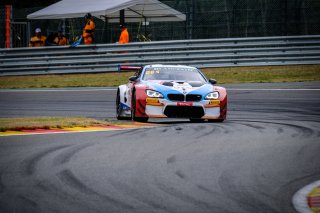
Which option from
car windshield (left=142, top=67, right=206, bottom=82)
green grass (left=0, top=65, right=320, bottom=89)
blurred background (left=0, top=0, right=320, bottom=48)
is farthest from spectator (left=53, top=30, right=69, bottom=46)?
car windshield (left=142, top=67, right=206, bottom=82)

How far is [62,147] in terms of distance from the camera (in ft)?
30.1

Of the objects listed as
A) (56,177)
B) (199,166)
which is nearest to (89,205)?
(56,177)

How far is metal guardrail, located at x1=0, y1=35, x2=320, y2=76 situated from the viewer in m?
23.5

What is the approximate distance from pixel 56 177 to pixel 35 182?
29 centimetres

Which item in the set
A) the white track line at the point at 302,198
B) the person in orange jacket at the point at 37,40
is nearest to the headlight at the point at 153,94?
the white track line at the point at 302,198

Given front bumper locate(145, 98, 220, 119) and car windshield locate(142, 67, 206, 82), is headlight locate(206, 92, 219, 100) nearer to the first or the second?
front bumper locate(145, 98, 220, 119)

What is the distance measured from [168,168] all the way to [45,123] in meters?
4.84

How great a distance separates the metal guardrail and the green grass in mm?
311

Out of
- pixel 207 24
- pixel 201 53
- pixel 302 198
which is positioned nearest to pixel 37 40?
pixel 201 53

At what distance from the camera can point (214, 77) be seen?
23.2 m

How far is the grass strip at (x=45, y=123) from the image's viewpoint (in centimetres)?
1161

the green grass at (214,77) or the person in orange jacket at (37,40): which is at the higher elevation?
the person in orange jacket at (37,40)

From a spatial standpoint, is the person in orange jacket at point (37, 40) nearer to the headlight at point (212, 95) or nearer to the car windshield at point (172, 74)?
the car windshield at point (172, 74)

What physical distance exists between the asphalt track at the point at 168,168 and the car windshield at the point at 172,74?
3.65 feet
